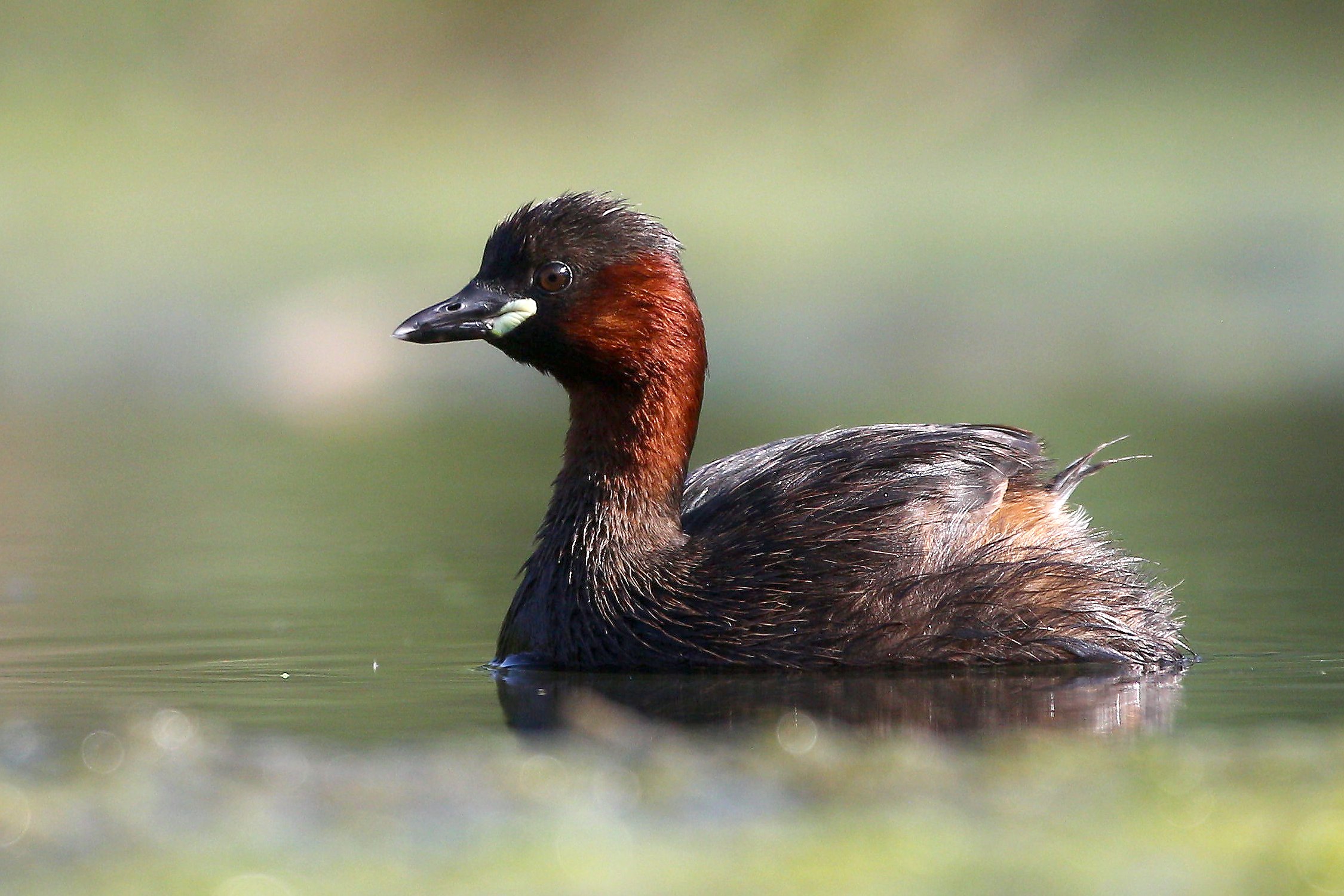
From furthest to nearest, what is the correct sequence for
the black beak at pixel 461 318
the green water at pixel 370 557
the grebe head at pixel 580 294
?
the grebe head at pixel 580 294 < the black beak at pixel 461 318 < the green water at pixel 370 557

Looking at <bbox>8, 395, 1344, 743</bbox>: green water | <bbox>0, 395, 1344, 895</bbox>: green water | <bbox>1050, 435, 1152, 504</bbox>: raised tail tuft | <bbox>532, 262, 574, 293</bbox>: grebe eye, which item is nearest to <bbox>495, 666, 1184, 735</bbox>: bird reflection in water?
<bbox>0, 395, 1344, 895</bbox>: green water

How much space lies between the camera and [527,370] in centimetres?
2216

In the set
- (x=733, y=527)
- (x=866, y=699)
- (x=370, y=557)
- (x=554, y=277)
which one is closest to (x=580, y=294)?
(x=554, y=277)

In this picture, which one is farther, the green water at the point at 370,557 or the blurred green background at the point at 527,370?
the blurred green background at the point at 527,370

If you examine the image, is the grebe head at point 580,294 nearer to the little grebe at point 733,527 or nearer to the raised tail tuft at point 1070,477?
the little grebe at point 733,527

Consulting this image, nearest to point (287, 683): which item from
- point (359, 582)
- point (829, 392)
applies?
point (359, 582)

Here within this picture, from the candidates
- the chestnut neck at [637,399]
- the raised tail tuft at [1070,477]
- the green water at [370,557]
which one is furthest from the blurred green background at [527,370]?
the chestnut neck at [637,399]

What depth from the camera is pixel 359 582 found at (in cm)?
1075

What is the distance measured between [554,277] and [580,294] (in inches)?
5.0

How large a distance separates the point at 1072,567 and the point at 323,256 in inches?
710

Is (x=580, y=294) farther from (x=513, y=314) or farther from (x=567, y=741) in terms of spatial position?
(x=567, y=741)

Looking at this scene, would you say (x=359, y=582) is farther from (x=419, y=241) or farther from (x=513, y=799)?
(x=419, y=241)

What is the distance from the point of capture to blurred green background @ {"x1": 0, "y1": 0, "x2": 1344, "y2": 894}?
8.39m

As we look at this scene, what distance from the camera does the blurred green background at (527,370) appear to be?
330 inches
